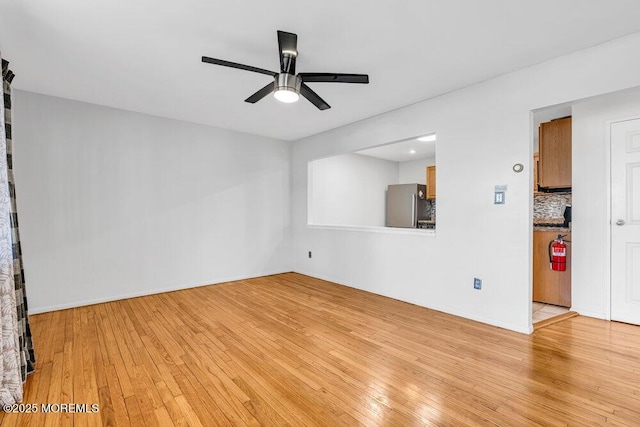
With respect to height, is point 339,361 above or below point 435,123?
below

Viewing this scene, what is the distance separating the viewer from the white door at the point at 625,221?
2990mm

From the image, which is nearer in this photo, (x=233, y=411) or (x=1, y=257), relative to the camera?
(x=233, y=411)

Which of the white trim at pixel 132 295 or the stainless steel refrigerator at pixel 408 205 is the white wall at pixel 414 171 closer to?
the stainless steel refrigerator at pixel 408 205

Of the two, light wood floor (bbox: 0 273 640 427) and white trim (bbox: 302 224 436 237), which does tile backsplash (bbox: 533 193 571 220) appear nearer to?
light wood floor (bbox: 0 273 640 427)

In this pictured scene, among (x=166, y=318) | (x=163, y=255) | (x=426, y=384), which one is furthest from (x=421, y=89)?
(x=163, y=255)

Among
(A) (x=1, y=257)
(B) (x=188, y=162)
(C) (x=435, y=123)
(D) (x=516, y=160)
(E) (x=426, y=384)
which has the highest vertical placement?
(C) (x=435, y=123)

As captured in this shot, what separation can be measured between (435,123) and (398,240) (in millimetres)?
1532

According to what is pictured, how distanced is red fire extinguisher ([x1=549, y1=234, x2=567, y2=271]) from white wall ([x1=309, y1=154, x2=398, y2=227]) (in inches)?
150

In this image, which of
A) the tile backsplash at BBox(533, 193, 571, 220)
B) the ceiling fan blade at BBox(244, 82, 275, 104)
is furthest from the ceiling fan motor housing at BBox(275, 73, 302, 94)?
the tile backsplash at BBox(533, 193, 571, 220)

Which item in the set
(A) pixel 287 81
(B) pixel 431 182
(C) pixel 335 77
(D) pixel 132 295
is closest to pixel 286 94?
(A) pixel 287 81

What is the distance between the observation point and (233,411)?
1717mm

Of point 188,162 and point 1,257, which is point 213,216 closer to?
point 188,162

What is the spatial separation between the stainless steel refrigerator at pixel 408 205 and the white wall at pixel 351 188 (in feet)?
1.23

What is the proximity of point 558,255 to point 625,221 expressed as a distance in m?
0.75
